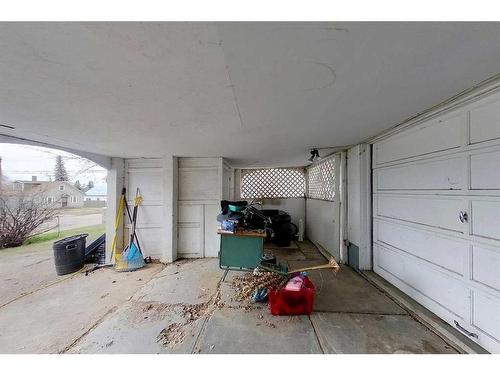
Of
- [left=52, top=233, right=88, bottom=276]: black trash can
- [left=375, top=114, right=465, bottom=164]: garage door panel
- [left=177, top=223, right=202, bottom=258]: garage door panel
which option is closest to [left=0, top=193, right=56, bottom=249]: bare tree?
[left=52, top=233, right=88, bottom=276]: black trash can

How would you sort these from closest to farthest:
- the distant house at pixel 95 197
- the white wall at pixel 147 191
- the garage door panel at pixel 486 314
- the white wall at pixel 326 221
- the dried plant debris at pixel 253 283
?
the garage door panel at pixel 486 314
the dried plant debris at pixel 253 283
the white wall at pixel 326 221
the white wall at pixel 147 191
the distant house at pixel 95 197

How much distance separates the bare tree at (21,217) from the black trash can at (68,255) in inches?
153

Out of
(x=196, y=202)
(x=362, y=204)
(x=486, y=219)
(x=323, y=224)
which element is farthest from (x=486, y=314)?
(x=196, y=202)

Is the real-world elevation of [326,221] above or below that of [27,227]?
above

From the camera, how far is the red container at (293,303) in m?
2.23

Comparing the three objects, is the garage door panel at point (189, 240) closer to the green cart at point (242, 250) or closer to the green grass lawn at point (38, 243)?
the green cart at point (242, 250)

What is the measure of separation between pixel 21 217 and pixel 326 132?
8.91m

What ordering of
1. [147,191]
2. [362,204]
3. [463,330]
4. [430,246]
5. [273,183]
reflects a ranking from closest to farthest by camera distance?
[463,330] → [430,246] → [362,204] → [147,191] → [273,183]

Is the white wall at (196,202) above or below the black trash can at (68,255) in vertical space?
above

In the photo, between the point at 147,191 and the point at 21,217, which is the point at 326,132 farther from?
the point at 21,217

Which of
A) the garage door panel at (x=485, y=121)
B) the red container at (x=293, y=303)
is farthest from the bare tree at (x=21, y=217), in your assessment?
the garage door panel at (x=485, y=121)

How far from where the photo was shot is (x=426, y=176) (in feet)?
7.19
